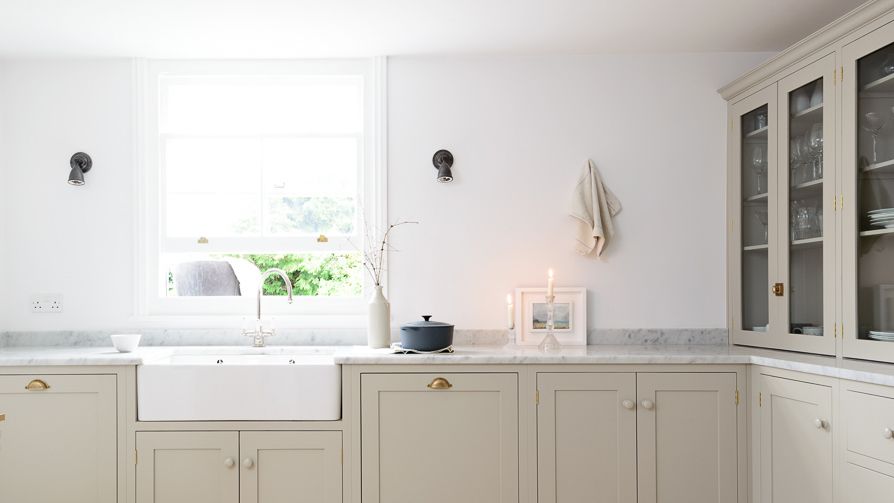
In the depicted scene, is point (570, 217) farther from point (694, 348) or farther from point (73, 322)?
point (73, 322)

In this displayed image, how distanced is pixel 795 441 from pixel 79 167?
3.29 m

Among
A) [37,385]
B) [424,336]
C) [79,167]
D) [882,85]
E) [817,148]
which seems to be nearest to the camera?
[882,85]

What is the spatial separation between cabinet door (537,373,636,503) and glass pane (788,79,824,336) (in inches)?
28.5

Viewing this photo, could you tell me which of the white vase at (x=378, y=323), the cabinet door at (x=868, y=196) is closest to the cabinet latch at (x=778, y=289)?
the cabinet door at (x=868, y=196)

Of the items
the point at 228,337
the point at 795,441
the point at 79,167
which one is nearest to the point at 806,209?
the point at 795,441

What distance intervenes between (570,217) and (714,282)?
0.75 metres

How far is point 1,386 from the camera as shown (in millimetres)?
2887

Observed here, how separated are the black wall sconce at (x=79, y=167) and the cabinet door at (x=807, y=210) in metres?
3.12

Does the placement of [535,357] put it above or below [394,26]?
below

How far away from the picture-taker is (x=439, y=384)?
2.83 metres

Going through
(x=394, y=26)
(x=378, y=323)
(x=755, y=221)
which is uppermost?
(x=394, y=26)

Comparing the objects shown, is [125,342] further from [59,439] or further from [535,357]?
[535,357]

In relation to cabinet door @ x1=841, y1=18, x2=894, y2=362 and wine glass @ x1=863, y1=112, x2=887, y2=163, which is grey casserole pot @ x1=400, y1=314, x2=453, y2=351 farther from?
wine glass @ x1=863, y1=112, x2=887, y2=163

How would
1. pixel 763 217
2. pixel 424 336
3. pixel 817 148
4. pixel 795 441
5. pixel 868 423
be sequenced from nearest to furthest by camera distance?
1. pixel 868 423
2. pixel 795 441
3. pixel 817 148
4. pixel 424 336
5. pixel 763 217
